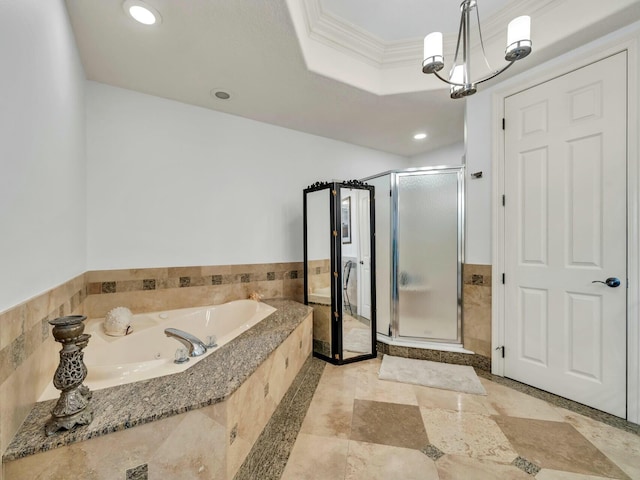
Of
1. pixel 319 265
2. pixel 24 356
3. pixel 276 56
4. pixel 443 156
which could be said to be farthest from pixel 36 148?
pixel 443 156

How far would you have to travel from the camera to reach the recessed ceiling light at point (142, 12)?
1446mm

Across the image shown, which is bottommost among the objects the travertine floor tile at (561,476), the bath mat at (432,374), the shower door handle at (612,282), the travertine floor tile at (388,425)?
the bath mat at (432,374)

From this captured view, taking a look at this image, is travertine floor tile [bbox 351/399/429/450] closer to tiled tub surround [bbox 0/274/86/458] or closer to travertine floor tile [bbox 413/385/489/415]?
travertine floor tile [bbox 413/385/489/415]

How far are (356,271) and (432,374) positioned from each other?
110cm

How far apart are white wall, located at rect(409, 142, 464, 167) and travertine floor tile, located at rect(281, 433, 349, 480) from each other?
3212 mm

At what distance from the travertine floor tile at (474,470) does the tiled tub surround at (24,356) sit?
175 centimetres

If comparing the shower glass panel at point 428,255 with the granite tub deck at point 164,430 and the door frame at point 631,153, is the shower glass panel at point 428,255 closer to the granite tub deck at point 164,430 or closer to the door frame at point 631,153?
the door frame at point 631,153

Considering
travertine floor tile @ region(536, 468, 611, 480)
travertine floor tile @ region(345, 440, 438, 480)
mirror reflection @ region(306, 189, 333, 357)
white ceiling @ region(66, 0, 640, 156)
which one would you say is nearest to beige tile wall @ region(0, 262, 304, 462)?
mirror reflection @ region(306, 189, 333, 357)

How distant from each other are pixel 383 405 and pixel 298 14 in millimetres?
2701

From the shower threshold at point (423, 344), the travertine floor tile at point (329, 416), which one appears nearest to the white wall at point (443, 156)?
the shower threshold at point (423, 344)

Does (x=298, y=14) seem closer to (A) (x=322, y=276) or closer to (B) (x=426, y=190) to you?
(B) (x=426, y=190)

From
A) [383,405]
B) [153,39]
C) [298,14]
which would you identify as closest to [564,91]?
[298,14]

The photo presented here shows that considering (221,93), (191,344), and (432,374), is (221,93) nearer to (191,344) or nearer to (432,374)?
(191,344)

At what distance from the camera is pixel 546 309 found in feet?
6.69
